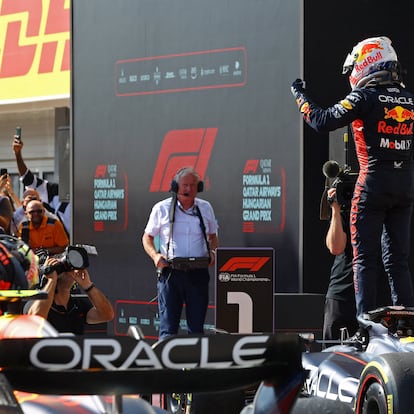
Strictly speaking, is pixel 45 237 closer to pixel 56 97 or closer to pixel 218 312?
pixel 218 312

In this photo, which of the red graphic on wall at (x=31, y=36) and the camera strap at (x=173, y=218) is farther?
the red graphic on wall at (x=31, y=36)

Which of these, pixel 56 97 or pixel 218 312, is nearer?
pixel 218 312

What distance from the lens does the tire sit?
14.5 feet

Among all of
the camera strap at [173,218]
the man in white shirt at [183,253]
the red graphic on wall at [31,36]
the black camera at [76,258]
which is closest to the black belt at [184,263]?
the man in white shirt at [183,253]

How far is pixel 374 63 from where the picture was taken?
20.7ft

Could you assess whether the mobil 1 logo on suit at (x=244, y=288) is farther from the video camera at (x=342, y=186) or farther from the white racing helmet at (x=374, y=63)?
the white racing helmet at (x=374, y=63)

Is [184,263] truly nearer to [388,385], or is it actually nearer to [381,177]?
[381,177]

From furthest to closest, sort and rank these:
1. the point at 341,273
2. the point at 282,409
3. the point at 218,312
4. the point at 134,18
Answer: the point at 134,18
the point at 218,312
the point at 341,273
the point at 282,409

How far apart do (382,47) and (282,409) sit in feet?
12.5

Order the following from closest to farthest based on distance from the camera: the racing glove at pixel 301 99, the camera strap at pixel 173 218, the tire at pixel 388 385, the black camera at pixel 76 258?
the tire at pixel 388 385, the black camera at pixel 76 258, the racing glove at pixel 301 99, the camera strap at pixel 173 218

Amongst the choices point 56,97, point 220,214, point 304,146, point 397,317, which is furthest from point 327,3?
point 56,97

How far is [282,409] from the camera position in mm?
2832

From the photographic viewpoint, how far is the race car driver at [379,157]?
20.3ft

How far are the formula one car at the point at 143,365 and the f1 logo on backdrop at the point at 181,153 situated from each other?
6.92 metres
